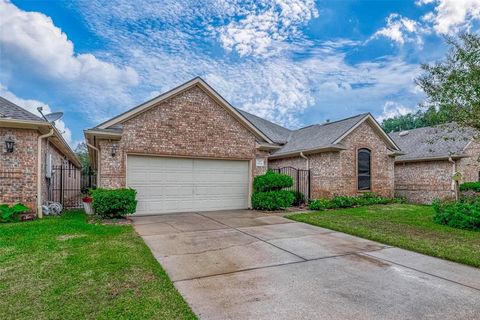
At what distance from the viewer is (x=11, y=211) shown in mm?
8906

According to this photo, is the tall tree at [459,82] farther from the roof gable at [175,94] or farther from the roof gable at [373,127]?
the roof gable at [175,94]

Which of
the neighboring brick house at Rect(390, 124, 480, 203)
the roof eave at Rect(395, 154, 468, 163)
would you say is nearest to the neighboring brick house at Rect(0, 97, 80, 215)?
the neighboring brick house at Rect(390, 124, 480, 203)

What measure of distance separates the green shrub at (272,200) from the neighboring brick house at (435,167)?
896 cm

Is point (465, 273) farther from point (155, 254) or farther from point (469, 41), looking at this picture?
point (469, 41)

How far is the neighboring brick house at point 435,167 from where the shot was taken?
53.5 ft

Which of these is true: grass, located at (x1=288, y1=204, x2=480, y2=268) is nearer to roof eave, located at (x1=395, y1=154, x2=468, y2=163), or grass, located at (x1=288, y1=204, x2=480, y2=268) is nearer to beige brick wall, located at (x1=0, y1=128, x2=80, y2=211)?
roof eave, located at (x1=395, y1=154, x2=468, y2=163)

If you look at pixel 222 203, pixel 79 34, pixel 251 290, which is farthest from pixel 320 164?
pixel 79 34

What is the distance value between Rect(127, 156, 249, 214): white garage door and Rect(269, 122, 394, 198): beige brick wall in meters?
4.10

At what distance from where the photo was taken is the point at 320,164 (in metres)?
14.8

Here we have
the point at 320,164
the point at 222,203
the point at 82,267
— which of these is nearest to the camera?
the point at 82,267

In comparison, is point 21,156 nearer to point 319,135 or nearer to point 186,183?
point 186,183

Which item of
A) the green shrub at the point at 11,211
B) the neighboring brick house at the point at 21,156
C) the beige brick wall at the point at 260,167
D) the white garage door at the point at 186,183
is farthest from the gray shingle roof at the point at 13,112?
the beige brick wall at the point at 260,167

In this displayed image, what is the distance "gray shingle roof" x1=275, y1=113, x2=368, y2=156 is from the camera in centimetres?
1468

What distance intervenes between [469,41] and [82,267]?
11664 millimetres
